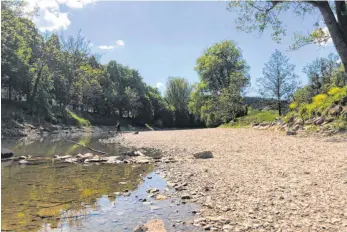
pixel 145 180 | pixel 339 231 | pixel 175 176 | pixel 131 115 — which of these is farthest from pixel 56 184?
pixel 131 115

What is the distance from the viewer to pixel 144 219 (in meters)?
6.95

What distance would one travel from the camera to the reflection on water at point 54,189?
7270 mm

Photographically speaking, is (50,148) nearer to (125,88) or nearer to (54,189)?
(54,189)

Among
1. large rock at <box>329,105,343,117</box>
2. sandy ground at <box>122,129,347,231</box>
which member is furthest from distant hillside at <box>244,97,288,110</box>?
sandy ground at <box>122,129,347,231</box>

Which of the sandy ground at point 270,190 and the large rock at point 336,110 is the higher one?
the large rock at point 336,110

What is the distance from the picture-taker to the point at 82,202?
8453mm

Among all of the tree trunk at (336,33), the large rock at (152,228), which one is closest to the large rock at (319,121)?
the tree trunk at (336,33)

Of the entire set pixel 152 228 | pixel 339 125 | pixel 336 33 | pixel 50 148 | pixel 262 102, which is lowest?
pixel 152 228

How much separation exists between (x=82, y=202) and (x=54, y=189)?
1997 millimetres

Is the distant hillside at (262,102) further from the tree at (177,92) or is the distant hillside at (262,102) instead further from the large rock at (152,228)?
the large rock at (152,228)

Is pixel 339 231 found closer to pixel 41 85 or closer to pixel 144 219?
pixel 144 219

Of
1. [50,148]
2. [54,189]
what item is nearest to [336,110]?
[54,189]

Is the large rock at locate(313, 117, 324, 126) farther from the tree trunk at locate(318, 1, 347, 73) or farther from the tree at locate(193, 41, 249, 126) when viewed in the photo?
the tree at locate(193, 41, 249, 126)

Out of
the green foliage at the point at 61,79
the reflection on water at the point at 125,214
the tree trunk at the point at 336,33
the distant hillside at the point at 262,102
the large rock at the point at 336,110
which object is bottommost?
the reflection on water at the point at 125,214
